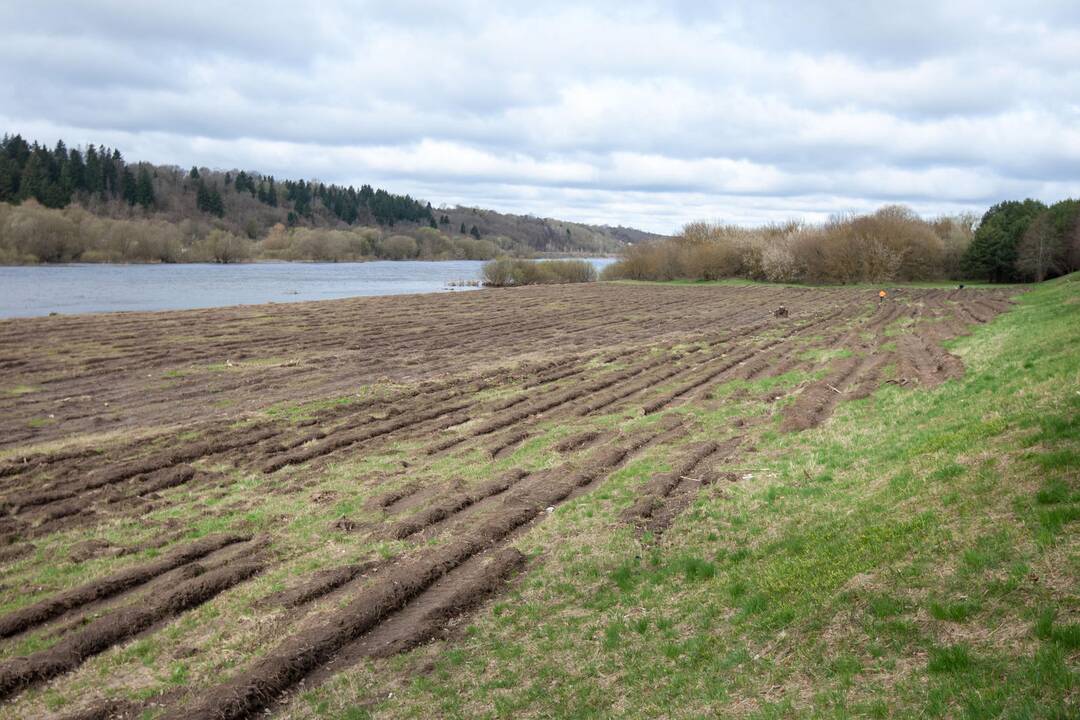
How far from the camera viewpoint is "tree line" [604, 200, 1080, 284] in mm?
71250

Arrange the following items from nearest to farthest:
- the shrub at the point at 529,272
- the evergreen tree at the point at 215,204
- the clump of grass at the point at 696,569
Result: the clump of grass at the point at 696,569, the shrub at the point at 529,272, the evergreen tree at the point at 215,204

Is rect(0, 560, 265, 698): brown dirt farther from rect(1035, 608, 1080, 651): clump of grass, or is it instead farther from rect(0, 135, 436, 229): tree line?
rect(0, 135, 436, 229): tree line

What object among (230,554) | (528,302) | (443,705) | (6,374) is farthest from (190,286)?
(443,705)

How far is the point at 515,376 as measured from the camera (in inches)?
1027

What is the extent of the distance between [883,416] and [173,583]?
45.4 ft

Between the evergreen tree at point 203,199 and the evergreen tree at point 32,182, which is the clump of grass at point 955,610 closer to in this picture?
the evergreen tree at point 32,182

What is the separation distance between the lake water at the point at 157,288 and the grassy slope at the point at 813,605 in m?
51.3

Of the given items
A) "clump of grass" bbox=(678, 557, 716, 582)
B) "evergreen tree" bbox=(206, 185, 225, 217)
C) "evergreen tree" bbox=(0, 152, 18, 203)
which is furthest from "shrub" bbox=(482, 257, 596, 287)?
"evergreen tree" bbox=(206, 185, 225, 217)

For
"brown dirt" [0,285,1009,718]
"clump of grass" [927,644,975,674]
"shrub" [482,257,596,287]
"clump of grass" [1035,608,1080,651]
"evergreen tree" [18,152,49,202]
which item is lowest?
"brown dirt" [0,285,1009,718]

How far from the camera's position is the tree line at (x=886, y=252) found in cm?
7125

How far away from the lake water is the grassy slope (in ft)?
168

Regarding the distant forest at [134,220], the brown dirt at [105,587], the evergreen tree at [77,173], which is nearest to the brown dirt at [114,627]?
the brown dirt at [105,587]

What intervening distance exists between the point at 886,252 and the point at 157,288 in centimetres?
7604

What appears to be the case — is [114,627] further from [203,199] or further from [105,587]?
[203,199]
